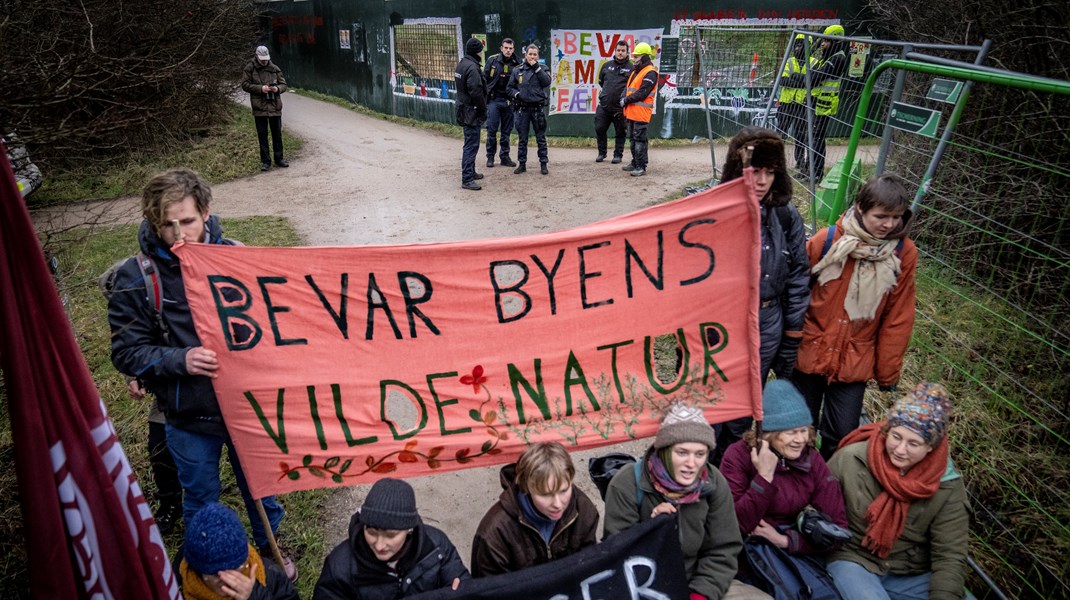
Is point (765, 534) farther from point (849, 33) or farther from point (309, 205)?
point (849, 33)

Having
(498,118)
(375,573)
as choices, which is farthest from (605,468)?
(498,118)

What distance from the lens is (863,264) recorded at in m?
3.48

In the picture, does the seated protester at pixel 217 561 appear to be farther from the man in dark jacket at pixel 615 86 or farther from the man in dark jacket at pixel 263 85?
the man in dark jacket at pixel 263 85

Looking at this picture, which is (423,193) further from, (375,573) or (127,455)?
(375,573)

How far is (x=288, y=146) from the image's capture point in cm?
1334

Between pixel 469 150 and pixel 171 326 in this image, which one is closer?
pixel 171 326

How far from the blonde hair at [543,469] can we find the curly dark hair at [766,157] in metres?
1.67

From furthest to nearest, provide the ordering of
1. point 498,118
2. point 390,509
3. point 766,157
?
point 498,118, point 766,157, point 390,509

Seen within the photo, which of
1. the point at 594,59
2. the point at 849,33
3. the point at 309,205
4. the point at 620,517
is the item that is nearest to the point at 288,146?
the point at 309,205

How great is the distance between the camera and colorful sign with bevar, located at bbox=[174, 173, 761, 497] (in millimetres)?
3047

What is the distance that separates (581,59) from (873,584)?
1224cm

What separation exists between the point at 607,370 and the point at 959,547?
1.75m

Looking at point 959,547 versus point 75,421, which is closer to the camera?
point 75,421

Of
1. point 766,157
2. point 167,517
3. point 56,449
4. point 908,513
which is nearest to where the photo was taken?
A: point 56,449
